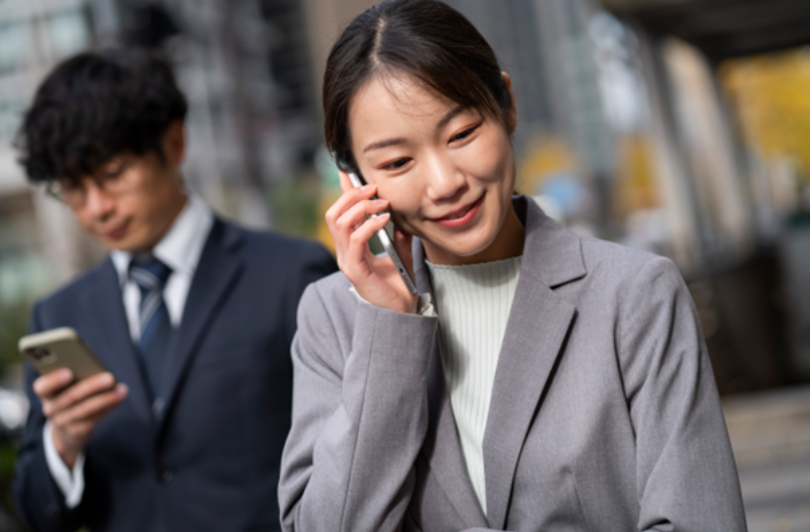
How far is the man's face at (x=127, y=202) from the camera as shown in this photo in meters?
2.73

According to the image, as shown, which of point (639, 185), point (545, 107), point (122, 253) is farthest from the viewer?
point (545, 107)

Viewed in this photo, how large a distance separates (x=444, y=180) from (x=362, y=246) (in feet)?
0.71

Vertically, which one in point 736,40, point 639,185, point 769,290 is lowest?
point 639,185

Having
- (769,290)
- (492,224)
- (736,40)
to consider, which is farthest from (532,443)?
(736,40)

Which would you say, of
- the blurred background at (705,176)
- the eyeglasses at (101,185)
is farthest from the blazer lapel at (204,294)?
the blurred background at (705,176)

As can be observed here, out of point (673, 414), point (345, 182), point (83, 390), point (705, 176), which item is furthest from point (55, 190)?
point (705, 176)

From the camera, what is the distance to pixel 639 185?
230ft

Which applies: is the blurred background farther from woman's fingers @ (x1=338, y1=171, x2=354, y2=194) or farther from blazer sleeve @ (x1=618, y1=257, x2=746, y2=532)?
blazer sleeve @ (x1=618, y1=257, x2=746, y2=532)

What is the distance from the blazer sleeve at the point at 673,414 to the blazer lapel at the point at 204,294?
1.40 metres

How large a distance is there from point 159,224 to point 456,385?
50.9 inches

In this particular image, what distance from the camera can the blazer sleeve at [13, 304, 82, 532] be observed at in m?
2.75

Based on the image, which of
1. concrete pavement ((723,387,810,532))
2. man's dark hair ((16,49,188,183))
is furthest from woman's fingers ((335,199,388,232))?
concrete pavement ((723,387,810,532))

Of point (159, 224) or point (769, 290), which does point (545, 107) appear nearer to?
point (769, 290)

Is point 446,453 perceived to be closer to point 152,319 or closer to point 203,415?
point 203,415
